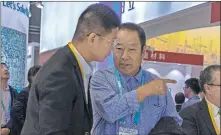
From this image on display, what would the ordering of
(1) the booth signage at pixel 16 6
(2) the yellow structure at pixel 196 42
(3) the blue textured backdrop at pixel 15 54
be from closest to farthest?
(3) the blue textured backdrop at pixel 15 54 < (1) the booth signage at pixel 16 6 < (2) the yellow structure at pixel 196 42

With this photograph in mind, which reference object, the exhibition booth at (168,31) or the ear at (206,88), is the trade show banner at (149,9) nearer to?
the exhibition booth at (168,31)

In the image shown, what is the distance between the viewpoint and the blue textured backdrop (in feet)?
14.4

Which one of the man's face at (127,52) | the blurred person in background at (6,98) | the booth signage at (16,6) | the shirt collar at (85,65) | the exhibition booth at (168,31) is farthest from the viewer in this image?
the exhibition booth at (168,31)

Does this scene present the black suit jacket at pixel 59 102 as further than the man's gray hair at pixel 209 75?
No

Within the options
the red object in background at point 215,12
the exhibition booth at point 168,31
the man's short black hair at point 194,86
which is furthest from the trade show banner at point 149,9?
the man's short black hair at point 194,86

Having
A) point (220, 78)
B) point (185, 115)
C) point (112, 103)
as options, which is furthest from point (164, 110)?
point (220, 78)

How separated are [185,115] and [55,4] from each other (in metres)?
8.66

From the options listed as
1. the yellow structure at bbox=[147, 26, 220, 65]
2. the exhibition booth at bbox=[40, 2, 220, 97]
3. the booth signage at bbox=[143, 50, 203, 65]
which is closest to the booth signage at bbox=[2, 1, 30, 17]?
the exhibition booth at bbox=[40, 2, 220, 97]

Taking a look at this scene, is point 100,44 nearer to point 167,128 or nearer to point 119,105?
point 119,105

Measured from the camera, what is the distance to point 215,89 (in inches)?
87.0

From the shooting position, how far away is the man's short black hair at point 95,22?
4.21ft

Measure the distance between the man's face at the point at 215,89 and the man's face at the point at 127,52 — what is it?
2.64 feet

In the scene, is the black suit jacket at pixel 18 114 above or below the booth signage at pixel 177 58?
below

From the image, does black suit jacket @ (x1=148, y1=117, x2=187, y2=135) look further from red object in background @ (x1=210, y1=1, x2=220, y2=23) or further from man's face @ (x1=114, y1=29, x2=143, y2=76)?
red object in background @ (x1=210, y1=1, x2=220, y2=23)
